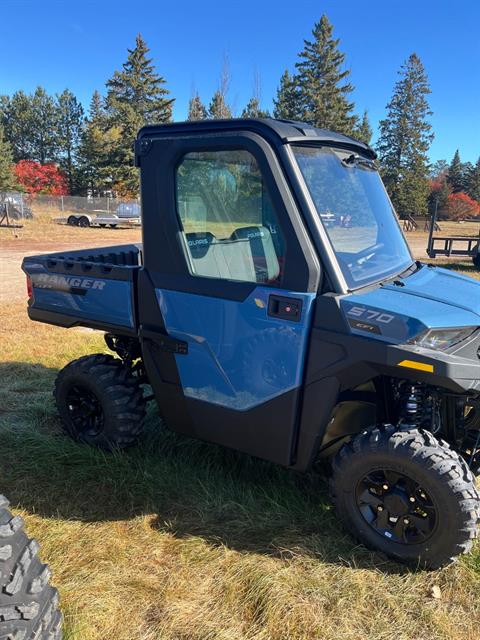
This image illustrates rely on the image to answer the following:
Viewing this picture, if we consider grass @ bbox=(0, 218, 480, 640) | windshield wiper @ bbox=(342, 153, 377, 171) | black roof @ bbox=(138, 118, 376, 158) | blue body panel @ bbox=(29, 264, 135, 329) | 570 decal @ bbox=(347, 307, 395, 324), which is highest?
black roof @ bbox=(138, 118, 376, 158)

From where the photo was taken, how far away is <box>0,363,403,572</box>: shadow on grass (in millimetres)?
2855

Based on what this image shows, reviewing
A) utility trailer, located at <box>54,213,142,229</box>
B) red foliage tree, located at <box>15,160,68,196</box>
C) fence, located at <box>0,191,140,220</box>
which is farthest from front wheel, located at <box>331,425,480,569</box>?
red foliage tree, located at <box>15,160,68,196</box>

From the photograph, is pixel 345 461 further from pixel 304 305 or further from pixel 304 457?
pixel 304 305

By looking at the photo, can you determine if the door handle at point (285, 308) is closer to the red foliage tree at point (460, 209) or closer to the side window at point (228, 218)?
the side window at point (228, 218)

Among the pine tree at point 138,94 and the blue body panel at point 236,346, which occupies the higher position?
the pine tree at point 138,94

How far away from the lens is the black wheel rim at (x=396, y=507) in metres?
2.58

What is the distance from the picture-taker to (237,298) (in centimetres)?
273

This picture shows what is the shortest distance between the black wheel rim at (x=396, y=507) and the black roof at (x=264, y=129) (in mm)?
1810

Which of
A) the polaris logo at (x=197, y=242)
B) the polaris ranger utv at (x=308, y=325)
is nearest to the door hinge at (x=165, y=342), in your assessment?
the polaris ranger utv at (x=308, y=325)

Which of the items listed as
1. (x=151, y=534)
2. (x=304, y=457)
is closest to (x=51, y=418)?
(x=151, y=534)

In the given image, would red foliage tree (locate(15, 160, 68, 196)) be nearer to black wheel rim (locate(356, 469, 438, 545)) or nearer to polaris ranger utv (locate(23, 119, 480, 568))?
polaris ranger utv (locate(23, 119, 480, 568))

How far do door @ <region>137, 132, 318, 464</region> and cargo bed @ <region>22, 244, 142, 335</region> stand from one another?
329 millimetres

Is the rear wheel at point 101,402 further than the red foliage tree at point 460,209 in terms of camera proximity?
No

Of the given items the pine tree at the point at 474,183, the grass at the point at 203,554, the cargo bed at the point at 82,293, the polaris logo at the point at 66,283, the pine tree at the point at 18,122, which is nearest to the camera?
the grass at the point at 203,554
